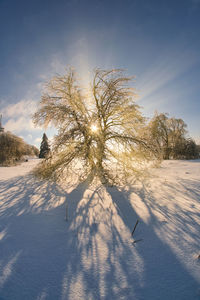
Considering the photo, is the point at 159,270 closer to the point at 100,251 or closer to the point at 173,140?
the point at 100,251

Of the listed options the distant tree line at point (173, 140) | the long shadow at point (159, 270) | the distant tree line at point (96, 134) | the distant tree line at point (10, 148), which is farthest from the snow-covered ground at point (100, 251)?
the distant tree line at point (173, 140)

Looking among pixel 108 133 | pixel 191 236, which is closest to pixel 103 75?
pixel 108 133

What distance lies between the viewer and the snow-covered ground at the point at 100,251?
1.23 meters

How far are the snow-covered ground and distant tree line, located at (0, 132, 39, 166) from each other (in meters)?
13.5

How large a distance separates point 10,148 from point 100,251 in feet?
55.3

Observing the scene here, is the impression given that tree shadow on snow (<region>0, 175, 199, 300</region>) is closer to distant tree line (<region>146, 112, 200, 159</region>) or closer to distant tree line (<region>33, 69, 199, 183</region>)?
distant tree line (<region>33, 69, 199, 183</region>)

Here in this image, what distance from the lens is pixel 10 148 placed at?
48.7ft

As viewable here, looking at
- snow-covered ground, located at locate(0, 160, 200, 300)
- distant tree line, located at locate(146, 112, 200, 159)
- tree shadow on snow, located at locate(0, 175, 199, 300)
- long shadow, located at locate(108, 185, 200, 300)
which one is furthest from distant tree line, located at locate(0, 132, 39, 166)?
distant tree line, located at locate(146, 112, 200, 159)

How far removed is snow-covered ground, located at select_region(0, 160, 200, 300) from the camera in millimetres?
1234

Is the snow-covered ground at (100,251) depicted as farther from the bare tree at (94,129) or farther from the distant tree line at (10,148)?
the distant tree line at (10,148)

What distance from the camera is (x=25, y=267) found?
1.47 metres

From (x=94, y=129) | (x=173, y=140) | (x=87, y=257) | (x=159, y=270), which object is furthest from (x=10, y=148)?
(x=173, y=140)

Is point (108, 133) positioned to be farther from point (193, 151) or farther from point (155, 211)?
point (193, 151)

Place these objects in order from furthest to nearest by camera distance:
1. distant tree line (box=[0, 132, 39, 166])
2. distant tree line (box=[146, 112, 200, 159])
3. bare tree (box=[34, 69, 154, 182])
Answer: distant tree line (box=[146, 112, 200, 159])
distant tree line (box=[0, 132, 39, 166])
bare tree (box=[34, 69, 154, 182])
